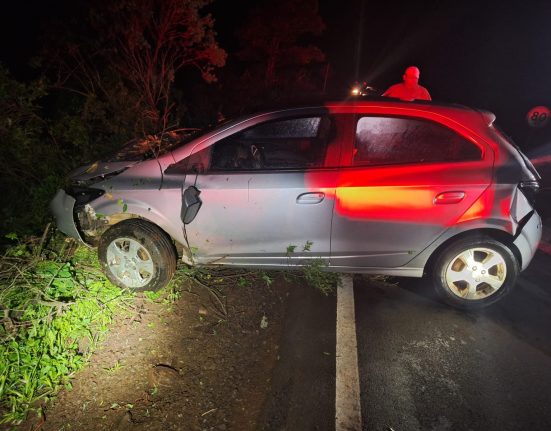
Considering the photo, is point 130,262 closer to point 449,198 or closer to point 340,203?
point 340,203

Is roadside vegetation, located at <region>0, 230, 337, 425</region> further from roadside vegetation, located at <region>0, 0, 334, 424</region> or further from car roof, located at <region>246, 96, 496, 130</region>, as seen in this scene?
car roof, located at <region>246, 96, 496, 130</region>

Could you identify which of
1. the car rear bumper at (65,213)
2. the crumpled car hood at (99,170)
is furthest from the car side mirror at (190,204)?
the car rear bumper at (65,213)

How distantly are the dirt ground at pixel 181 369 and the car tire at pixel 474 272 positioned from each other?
1.39m

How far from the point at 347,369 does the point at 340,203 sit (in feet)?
3.89

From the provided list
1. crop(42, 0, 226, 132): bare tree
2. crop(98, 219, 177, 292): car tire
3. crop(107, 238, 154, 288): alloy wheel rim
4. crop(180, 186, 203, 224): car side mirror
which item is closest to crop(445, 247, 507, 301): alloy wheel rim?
crop(180, 186, 203, 224): car side mirror

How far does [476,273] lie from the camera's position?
301cm

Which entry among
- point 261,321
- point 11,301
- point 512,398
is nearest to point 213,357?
point 261,321

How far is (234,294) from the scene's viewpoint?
10.7 ft

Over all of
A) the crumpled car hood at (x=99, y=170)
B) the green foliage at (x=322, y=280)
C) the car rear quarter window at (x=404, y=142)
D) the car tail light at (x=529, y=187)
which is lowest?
the green foliage at (x=322, y=280)

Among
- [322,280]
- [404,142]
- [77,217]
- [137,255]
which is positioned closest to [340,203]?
[404,142]

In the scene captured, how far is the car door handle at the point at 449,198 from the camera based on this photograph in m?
2.76

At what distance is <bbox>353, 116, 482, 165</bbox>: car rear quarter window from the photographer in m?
2.80

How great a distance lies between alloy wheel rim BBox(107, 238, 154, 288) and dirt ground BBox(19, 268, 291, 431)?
0.21m

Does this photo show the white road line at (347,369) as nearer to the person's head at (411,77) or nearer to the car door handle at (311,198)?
the car door handle at (311,198)
